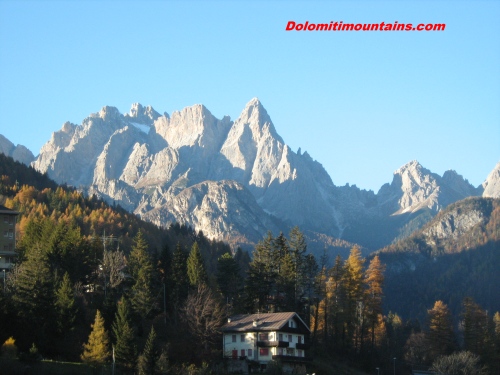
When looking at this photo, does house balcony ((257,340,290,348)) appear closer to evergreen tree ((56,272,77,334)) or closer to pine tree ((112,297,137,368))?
pine tree ((112,297,137,368))

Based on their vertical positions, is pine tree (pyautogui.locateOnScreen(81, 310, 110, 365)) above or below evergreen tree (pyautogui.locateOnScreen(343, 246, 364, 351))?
below

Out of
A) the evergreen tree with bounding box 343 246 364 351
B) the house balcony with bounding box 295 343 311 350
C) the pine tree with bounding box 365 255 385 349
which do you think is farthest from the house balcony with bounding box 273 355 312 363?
the pine tree with bounding box 365 255 385 349

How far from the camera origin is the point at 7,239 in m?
116

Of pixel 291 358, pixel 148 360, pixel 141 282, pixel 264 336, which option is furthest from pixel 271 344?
pixel 148 360

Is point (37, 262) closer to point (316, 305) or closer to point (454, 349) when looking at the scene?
point (316, 305)

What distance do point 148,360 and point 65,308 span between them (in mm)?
13293

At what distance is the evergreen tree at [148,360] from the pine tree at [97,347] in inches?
159

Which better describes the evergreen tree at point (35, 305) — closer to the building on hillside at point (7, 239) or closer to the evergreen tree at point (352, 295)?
the building on hillside at point (7, 239)

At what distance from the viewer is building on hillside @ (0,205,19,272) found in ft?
363

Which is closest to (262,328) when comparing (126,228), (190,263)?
(190,263)

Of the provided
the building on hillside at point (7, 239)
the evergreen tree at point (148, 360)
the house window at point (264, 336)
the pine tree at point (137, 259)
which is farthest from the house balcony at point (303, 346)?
the building on hillside at point (7, 239)

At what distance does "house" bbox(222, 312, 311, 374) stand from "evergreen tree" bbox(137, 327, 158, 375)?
15916 mm

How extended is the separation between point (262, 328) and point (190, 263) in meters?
18.1

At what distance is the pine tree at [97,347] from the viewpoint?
7906cm
